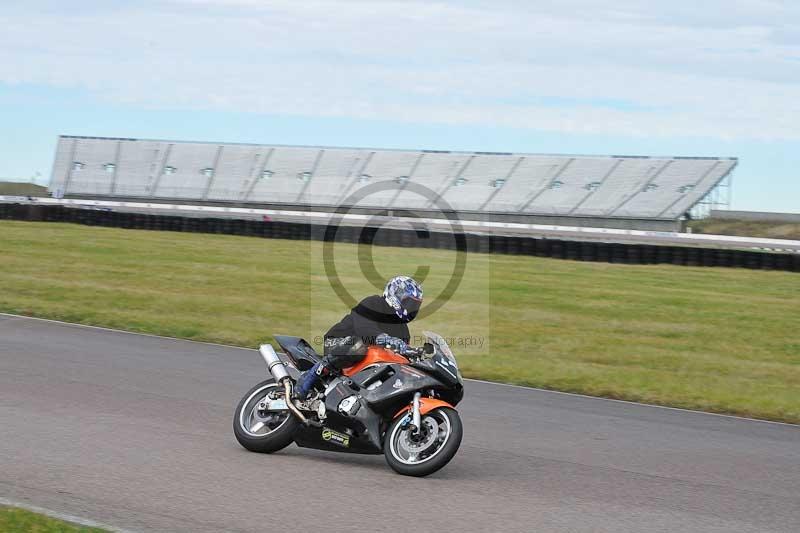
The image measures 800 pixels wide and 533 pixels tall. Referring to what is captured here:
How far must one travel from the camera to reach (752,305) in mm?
19312

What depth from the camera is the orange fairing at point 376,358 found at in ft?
24.5

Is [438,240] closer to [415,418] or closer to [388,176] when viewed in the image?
[415,418]

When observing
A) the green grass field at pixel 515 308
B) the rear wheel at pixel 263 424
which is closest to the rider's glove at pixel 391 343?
the rear wheel at pixel 263 424

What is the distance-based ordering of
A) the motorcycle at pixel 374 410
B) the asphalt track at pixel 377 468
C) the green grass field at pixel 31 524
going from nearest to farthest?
the green grass field at pixel 31 524 < the asphalt track at pixel 377 468 < the motorcycle at pixel 374 410

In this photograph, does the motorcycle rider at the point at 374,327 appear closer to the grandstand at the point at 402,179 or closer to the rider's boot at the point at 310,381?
the rider's boot at the point at 310,381

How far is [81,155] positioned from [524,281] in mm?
50071

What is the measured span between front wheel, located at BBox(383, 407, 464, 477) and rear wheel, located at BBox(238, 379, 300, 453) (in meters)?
0.93

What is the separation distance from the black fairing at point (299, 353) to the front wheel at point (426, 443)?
1020 mm

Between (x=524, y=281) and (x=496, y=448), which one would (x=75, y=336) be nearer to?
(x=496, y=448)

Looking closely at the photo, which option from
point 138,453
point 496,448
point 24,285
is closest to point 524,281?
point 24,285

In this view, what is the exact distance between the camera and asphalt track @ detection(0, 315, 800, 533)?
6039 millimetres

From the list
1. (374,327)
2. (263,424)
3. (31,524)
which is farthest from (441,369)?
(31,524)

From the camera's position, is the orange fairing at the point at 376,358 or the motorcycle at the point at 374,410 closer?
the motorcycle at the point at 374,410

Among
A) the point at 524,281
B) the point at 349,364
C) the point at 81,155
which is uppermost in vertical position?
the point at 81,155
